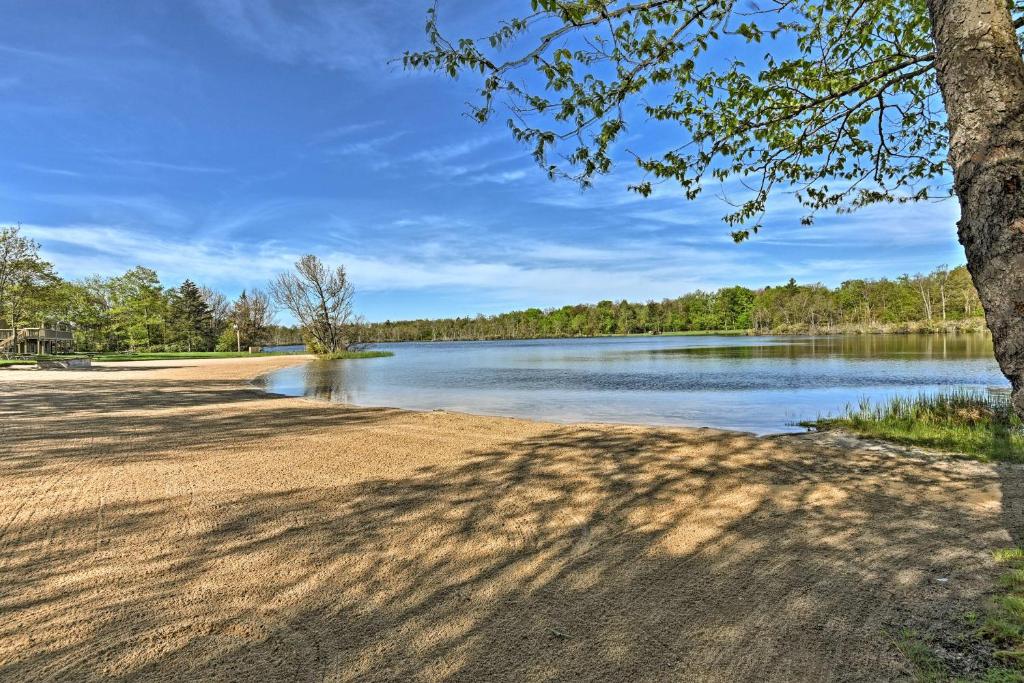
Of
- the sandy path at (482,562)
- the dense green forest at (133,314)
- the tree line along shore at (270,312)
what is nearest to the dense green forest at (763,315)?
the tree line along shore at (270,312)

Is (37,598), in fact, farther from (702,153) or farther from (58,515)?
(702,153)

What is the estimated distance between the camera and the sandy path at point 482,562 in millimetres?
2479

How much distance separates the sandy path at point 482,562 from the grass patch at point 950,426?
1.45 metres

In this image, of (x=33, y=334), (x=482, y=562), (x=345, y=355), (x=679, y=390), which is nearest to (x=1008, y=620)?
(x=482, y=562)

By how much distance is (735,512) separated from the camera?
4543 mm

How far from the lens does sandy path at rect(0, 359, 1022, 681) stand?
2479 mm

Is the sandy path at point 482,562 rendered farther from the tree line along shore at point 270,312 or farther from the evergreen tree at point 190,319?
the evergreen tree at point 190,319

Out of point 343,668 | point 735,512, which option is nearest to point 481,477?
point 735,512

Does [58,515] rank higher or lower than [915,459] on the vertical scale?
higher

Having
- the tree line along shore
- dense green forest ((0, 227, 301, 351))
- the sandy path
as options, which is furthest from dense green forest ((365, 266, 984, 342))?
the sandy path

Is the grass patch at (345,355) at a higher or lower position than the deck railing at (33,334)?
lower

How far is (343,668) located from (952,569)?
3.67 meters

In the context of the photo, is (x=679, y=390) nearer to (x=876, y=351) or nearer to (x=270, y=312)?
(x=876, y=351)

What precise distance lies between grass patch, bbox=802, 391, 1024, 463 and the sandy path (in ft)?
4.77
